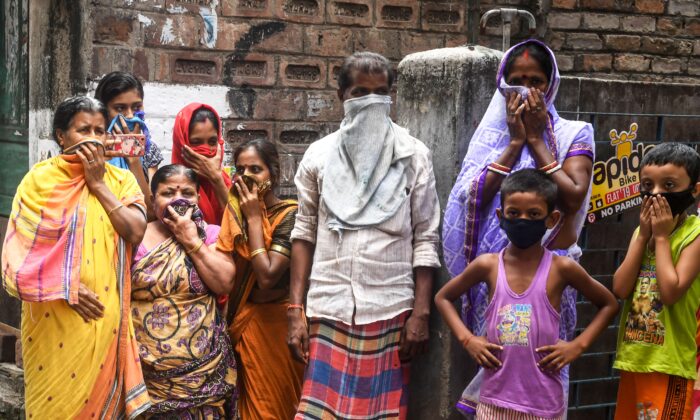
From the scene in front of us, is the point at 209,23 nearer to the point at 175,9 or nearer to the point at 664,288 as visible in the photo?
the point at 175,9

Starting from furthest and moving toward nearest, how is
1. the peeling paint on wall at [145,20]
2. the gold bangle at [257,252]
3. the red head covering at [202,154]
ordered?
the peeling paint on wall at [145,20] → the red head covering at [202,154] → the gold bangle at [257,252]

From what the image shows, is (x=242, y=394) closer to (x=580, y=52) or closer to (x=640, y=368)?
(x=640, y=368)

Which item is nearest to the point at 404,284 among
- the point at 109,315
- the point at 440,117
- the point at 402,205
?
the point at 402,205

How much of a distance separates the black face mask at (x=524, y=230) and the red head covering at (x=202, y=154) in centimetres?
145

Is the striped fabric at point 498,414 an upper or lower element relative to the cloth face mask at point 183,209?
lower

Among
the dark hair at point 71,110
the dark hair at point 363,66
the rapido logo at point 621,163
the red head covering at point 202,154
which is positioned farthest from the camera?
the rapido logo at point 621,163

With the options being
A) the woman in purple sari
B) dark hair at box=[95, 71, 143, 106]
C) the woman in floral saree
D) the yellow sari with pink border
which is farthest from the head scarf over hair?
dark hair at box=[95, 71, 143, 106]

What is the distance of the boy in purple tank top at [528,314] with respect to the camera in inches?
133

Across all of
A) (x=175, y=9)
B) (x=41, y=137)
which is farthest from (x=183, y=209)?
(x=41, y=137)

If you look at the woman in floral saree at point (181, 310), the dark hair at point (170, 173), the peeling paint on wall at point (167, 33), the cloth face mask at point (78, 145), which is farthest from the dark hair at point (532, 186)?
the peeling paint on wall at point (167, 33)

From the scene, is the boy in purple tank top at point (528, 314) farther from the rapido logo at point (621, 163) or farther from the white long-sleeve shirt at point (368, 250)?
the rapido logo at point (621, 163)

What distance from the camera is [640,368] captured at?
11.8 ft

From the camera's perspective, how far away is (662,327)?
359 cm

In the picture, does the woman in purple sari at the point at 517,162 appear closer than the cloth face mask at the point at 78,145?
Yes
